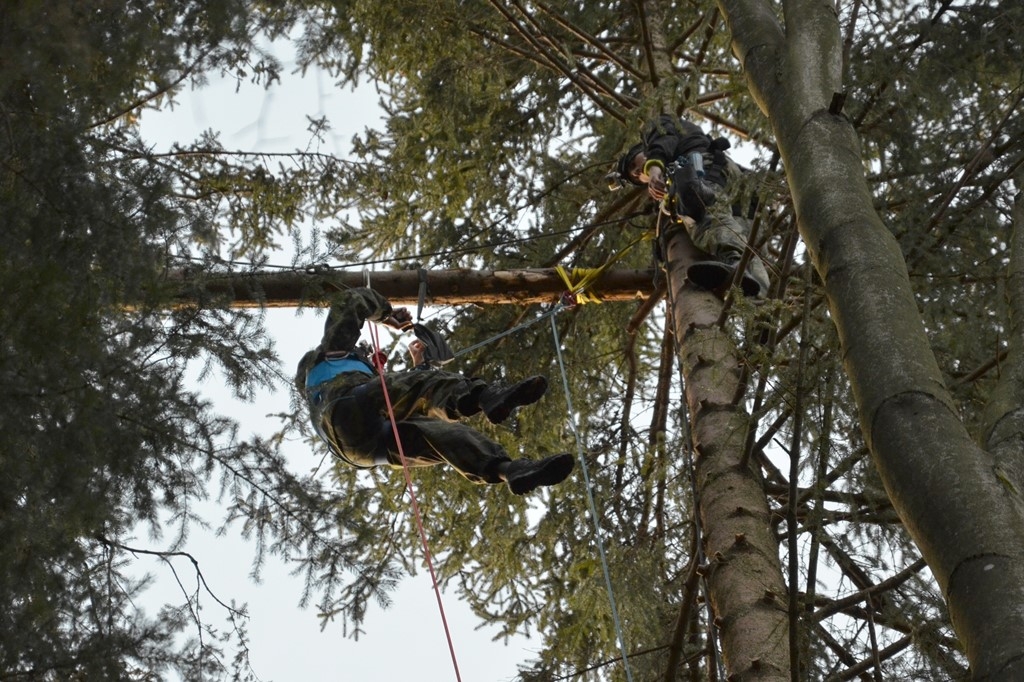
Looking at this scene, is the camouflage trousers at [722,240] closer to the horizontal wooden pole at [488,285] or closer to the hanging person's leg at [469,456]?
the horizontal wooden pole at [488,285]

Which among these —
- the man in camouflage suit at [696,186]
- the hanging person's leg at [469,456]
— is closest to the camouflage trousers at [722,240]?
the man in camouflage suit at [696,186]

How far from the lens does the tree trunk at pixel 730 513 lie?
443cm

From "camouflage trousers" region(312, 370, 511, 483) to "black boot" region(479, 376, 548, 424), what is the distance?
236 millimetres

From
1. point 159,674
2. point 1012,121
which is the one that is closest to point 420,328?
point 159,674

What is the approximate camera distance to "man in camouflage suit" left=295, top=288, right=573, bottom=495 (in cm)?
521

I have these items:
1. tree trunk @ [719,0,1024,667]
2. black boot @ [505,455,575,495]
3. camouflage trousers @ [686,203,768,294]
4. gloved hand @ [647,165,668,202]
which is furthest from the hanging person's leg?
tree trunk @ [719,0,1024,667]

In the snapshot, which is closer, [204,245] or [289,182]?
[204,245]

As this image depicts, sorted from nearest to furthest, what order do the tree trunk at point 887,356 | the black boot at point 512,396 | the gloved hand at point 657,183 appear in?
the tree trunk at point 887,356 → the black boot at point 512,396 → the gloved hand at point 657,183

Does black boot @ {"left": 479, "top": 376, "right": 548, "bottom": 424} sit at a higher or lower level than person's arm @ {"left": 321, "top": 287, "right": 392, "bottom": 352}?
lower

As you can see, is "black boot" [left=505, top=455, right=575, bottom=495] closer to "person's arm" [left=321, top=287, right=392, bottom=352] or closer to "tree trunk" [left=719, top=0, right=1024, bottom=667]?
"person's arm" [left=321, top=287, right=392, bottom=352]

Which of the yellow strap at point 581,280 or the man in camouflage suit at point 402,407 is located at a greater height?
the yellow strap at point 581,280

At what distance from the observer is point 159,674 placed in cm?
399

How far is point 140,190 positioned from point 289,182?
6.41 ft

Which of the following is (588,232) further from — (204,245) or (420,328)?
(204,245)
